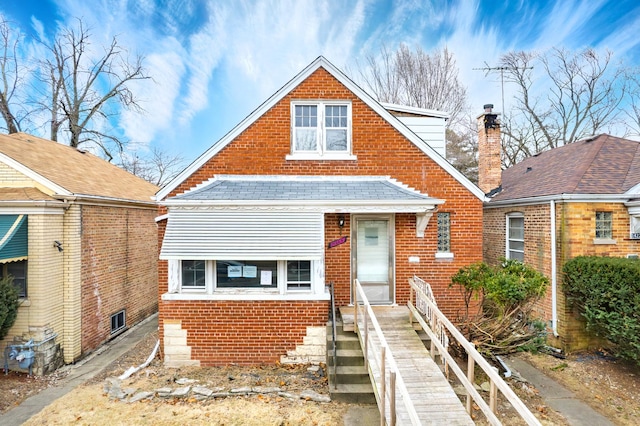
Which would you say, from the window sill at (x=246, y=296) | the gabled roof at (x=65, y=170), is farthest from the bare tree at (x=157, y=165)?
the window sill at (x=246, y=296)

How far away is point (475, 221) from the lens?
26.9 feet

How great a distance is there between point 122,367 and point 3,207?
15.5 ft

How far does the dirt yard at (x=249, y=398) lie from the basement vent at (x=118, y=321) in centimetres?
219

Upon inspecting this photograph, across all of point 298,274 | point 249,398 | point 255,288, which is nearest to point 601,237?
point 298,274

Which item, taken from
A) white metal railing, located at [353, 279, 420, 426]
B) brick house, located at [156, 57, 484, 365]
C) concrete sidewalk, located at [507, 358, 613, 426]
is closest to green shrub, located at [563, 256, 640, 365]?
concrete sidewalk, located at [507, 358, 613, 426]

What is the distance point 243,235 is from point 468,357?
495cm

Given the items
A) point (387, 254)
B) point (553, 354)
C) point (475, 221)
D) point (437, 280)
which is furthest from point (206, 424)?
point (553, 354)

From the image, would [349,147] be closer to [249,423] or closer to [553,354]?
[249,423]

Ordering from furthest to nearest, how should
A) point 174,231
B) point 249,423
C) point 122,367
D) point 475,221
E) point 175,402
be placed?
point 475,221
point 122,367
point 174,231
point 175,402
point 249,423

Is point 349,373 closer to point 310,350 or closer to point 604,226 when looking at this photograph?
point 310,350

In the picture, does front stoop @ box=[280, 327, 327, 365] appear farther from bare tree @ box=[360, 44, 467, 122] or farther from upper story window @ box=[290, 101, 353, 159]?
bare tree @ box=[360, 44, 467, 122]

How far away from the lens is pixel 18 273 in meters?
7.63

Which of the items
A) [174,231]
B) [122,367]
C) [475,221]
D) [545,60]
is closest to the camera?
[174,231]

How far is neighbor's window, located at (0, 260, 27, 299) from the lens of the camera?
7535 mm
